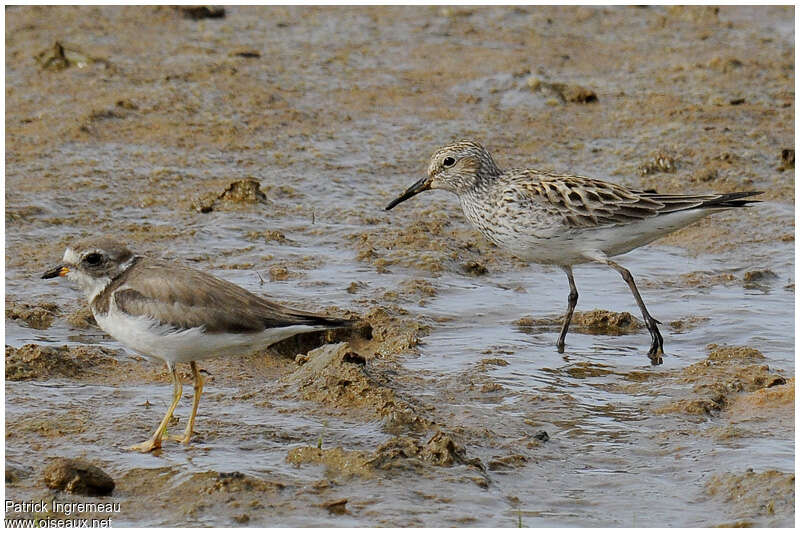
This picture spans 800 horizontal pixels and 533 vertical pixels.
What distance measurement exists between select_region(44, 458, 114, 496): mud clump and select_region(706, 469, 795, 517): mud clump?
10.2ft

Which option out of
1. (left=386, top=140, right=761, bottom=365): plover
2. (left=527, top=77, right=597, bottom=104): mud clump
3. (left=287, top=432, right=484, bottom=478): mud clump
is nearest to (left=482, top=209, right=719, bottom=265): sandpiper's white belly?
(left=386, top=140, right=761, bottom=365): plover

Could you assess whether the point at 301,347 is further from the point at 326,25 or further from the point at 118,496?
the point at 326,25

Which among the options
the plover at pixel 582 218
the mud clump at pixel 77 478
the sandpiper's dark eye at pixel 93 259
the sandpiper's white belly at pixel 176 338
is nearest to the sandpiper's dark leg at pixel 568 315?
the plover at pixel 582 218

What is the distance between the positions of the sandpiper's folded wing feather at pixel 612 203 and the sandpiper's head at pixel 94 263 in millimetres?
3447

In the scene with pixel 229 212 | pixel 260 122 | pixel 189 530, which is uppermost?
pixel 260 122

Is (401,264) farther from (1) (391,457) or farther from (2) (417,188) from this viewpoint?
(1) (391,457)

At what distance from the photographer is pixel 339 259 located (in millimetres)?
10641

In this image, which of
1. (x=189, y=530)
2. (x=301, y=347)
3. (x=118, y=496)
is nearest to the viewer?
(x=189, y=530)

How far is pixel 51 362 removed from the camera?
811 centimetres

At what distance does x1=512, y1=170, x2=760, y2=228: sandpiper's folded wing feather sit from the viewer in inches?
367

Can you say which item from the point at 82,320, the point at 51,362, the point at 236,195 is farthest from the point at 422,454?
the point at 236,195

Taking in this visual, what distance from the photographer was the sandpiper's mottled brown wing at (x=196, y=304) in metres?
7.06

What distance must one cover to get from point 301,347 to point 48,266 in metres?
2.43

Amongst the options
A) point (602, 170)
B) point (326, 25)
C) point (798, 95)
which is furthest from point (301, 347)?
point (326, 25)
